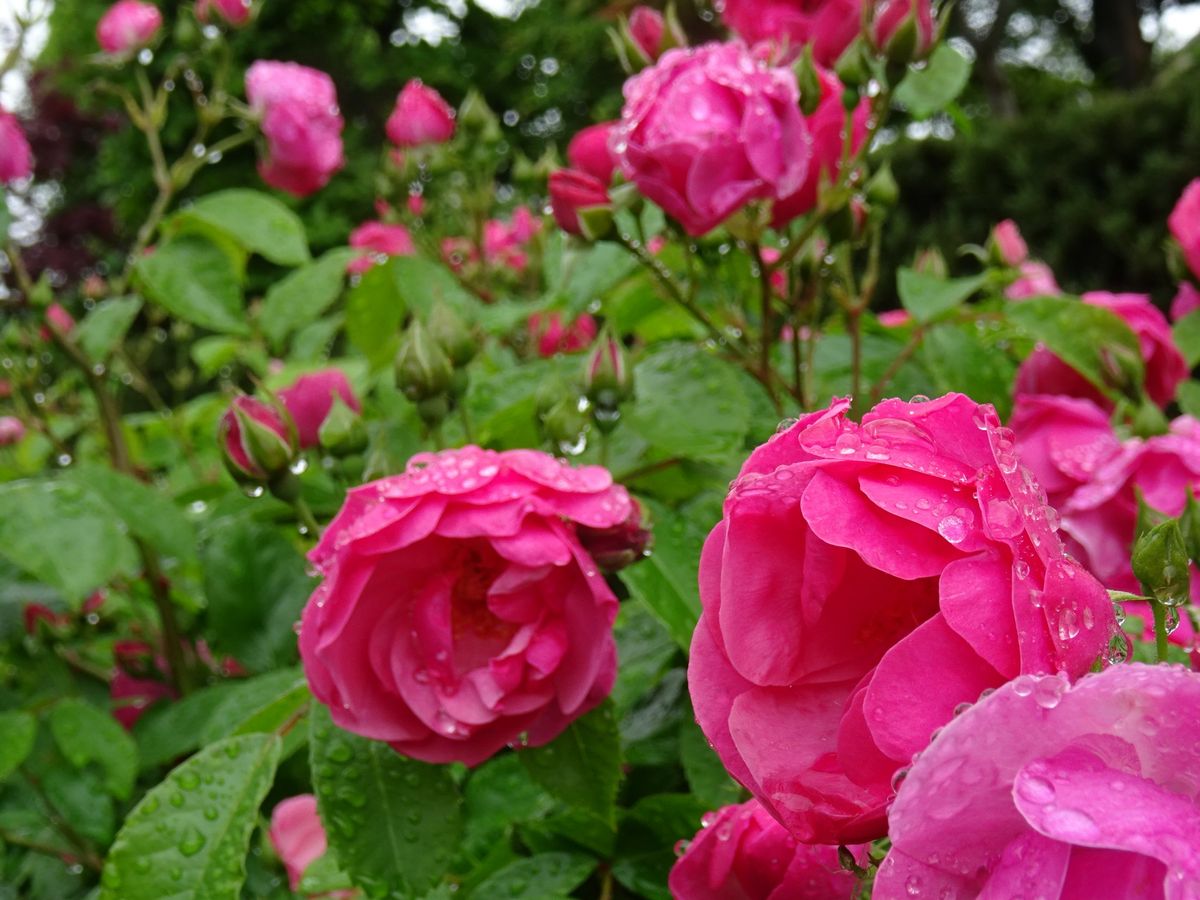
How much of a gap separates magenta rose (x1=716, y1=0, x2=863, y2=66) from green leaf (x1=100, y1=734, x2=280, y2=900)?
2.11 feet

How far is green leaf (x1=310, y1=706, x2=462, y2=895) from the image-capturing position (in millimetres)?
585

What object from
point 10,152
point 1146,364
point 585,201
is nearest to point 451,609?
point 585,201

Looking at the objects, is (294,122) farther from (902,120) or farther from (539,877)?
(902,120)

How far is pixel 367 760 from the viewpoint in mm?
613

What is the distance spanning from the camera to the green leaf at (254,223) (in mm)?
1188

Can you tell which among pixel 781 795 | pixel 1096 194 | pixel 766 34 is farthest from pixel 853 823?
pixel 1096 194

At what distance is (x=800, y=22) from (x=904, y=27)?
0.46ft

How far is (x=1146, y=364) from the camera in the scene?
3.14ft

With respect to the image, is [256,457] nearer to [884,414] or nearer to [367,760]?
[367,760]

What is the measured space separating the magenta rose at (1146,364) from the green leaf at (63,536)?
0.78 metres

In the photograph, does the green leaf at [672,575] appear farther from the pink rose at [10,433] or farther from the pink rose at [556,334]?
the pink rose at [10,433]

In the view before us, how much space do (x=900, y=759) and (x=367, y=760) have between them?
0.38 metres

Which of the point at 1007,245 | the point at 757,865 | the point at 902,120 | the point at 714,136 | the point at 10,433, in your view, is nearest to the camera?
the point at 757,865

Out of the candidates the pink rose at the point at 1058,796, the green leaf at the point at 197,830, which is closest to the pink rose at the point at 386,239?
the green leaf at the point at 197,830
